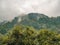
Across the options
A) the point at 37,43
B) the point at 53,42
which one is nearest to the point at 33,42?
the point at 37,43

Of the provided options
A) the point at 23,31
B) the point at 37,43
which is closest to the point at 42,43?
the point at 37,43

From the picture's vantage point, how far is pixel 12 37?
84.4 meters

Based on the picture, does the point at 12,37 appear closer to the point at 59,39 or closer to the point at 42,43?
the point at 42,43

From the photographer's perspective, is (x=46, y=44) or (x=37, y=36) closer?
(x=46, y=44)

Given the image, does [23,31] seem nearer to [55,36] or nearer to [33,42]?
[33,42]

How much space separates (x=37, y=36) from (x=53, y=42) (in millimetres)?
6642

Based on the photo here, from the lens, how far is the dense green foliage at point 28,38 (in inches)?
3268

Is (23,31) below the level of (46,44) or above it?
above

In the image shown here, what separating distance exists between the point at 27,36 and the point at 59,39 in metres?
11.3

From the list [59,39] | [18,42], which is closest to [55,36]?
[59,39]

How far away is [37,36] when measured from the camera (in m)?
87.4

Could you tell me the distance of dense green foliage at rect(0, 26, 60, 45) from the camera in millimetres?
83000

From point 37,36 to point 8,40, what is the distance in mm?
10500

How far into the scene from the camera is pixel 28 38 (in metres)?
85.8
